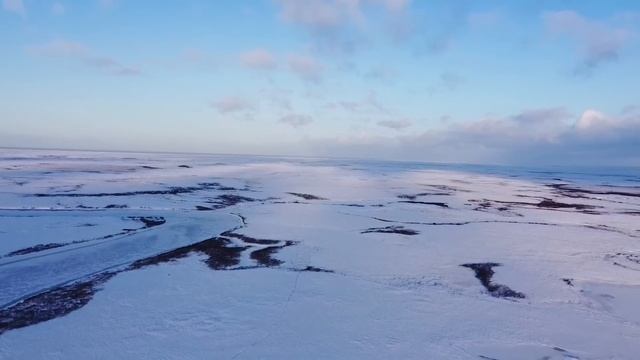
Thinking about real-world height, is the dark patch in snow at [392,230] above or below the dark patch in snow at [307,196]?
below

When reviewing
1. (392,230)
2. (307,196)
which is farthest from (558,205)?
(392,230)

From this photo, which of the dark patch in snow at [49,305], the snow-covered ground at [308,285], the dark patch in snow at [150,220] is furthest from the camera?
the dark patch in snow at [150,220]

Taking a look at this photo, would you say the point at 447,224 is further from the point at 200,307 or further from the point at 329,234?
the point at 200,307

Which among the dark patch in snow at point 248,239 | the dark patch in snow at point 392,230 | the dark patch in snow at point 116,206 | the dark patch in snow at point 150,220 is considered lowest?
the dark patch in snow at point 150,220

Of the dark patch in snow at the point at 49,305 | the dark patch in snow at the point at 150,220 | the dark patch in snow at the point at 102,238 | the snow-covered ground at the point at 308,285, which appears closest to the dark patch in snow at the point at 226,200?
the snow-covered ground at the point at 308,285

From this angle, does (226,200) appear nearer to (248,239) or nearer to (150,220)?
(150,220)

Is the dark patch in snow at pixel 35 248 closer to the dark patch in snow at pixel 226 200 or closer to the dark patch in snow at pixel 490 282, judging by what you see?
the dark patch in snow at pixel 226 200
